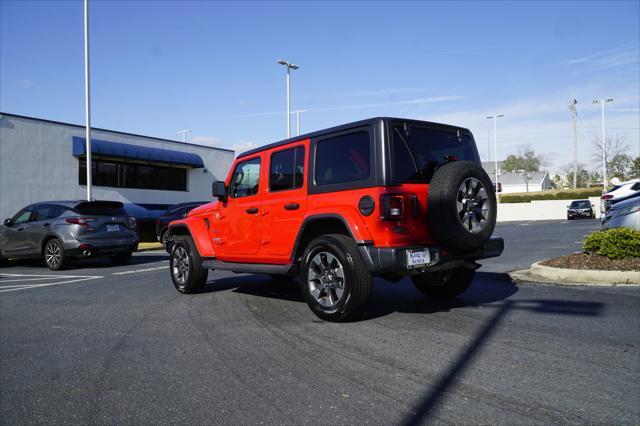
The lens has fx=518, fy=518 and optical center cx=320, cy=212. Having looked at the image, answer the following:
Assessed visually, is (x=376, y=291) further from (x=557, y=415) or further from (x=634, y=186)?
(x=634, y=186)

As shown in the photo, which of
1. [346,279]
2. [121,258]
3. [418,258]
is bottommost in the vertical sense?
[121,258]

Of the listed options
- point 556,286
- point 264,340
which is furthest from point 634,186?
point 264,340

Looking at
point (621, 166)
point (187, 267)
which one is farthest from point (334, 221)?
point (621, 166)

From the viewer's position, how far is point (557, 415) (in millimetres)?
3025

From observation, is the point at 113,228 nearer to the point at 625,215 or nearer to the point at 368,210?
the point at 368,210

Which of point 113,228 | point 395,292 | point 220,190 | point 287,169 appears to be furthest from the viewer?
point 113,228

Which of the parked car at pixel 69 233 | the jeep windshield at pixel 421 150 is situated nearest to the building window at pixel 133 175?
the parked car at pixel 69 233

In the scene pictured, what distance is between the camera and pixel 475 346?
14.5 ft

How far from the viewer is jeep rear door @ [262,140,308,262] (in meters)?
5.87

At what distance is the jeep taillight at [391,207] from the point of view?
4895 mm

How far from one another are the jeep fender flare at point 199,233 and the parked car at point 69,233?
483cm

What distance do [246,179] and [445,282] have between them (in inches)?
115

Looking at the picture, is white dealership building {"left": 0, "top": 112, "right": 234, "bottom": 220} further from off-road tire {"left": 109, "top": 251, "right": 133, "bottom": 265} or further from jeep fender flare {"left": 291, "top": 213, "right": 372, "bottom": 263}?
jeep fender flare {"left": 291, "top": 213, "right": 372, "bottom": 263}

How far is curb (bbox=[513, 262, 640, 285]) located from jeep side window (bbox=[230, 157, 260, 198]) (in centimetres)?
460
